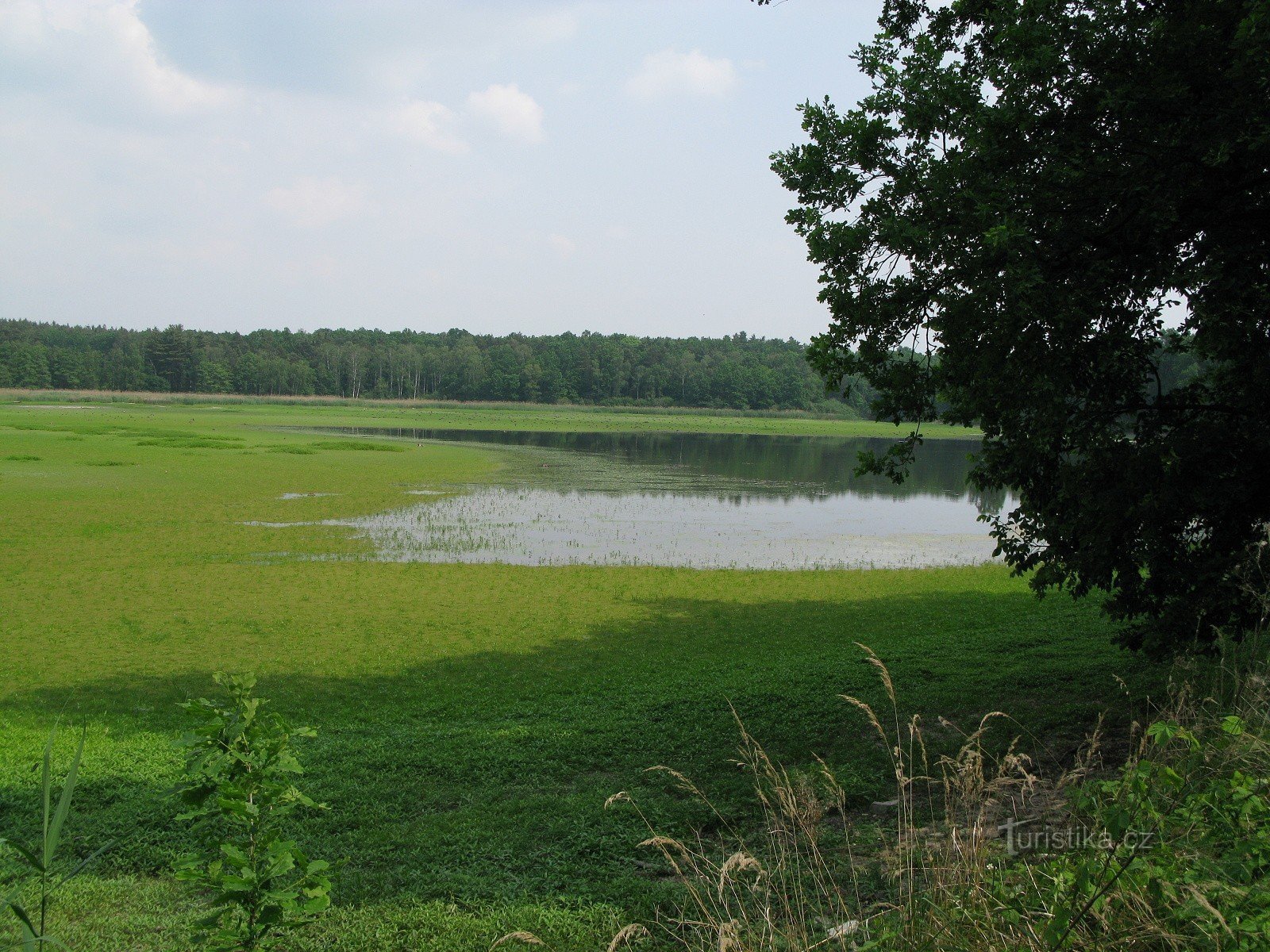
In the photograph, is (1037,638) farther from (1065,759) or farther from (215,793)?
(215,793)

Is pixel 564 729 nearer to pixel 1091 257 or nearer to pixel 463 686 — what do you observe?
pixel 463 686

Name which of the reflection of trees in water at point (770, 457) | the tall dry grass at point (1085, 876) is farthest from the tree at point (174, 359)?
the tall dry grass at point (1085, 876)

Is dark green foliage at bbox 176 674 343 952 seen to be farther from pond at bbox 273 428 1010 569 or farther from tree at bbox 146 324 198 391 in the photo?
tree at bbox 146 324 198 391

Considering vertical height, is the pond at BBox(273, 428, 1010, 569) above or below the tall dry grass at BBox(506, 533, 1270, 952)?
below

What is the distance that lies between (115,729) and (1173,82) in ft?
36.3

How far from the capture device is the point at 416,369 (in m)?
146

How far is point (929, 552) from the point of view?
24.8m

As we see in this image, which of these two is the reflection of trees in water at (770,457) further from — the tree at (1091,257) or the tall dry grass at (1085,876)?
the tall dry grass at (1085,876)

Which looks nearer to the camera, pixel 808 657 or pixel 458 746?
pixel 458 746

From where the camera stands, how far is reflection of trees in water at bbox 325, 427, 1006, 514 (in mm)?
39594

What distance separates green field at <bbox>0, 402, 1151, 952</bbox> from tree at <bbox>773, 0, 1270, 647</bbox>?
76.4 inches

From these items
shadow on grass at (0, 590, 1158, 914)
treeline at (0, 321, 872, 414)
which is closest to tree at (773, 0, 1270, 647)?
shadow on grass at (0, 590, 1158, 914)

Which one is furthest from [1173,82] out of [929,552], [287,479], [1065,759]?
[287,479]

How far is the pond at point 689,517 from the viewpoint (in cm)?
2270
